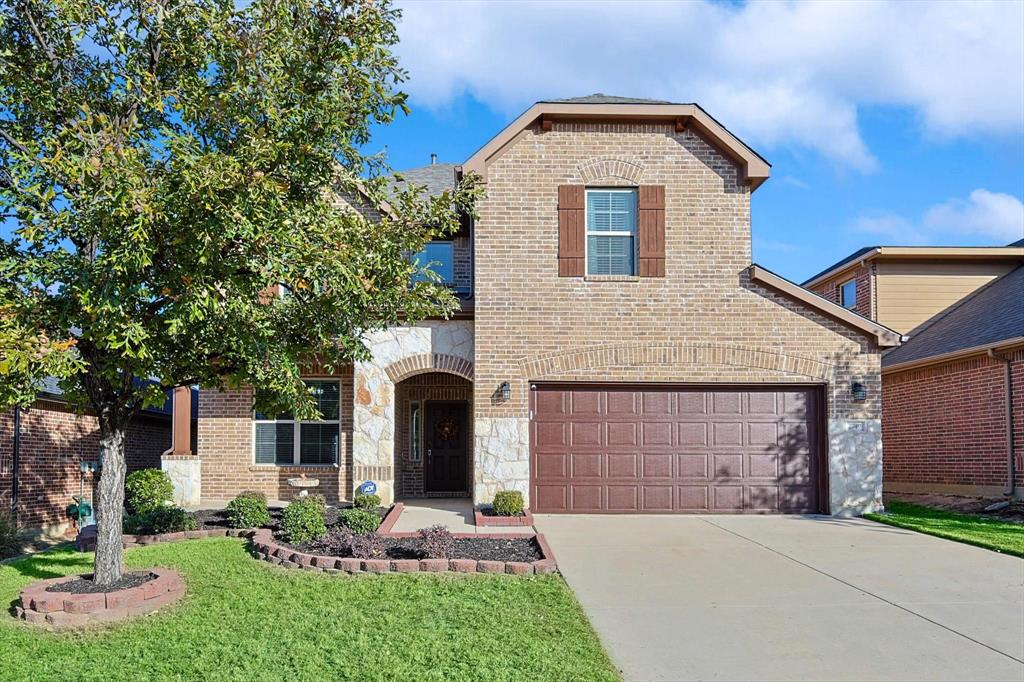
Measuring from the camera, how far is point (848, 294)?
22203 mm

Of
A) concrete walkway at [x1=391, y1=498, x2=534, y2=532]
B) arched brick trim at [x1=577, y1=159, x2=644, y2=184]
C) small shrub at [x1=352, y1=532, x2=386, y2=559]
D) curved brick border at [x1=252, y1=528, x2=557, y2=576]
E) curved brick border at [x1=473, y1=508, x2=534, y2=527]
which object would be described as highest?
arched brick trim at [x1=577, y1=159, x2=644, y2=184]

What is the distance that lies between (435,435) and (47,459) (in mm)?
7051

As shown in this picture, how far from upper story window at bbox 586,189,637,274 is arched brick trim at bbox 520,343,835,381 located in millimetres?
1404

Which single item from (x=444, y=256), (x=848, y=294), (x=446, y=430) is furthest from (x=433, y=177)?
(x=848, y=294)

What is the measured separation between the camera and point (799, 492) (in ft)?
47.2

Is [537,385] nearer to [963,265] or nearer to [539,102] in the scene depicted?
[539,102]

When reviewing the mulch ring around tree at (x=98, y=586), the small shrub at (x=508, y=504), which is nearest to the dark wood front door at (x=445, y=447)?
the small shrub at (x=508, y=504)

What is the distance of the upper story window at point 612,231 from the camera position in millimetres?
14422

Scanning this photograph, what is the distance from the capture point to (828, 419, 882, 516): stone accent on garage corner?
46.5 ft

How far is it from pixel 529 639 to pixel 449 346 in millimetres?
8574

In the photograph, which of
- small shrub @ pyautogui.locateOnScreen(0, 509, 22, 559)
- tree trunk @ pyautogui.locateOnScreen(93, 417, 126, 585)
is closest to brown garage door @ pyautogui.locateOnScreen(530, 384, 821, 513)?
tree trunk @ pyautogui.locateOnScreen(93, 417, 126, 585)

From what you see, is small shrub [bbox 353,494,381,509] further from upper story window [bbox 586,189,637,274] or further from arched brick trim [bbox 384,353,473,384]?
upper story window [bbox 586,189,637,274]

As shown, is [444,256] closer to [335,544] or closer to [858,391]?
[858,391]

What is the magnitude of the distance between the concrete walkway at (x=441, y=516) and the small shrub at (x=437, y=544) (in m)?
2.36
